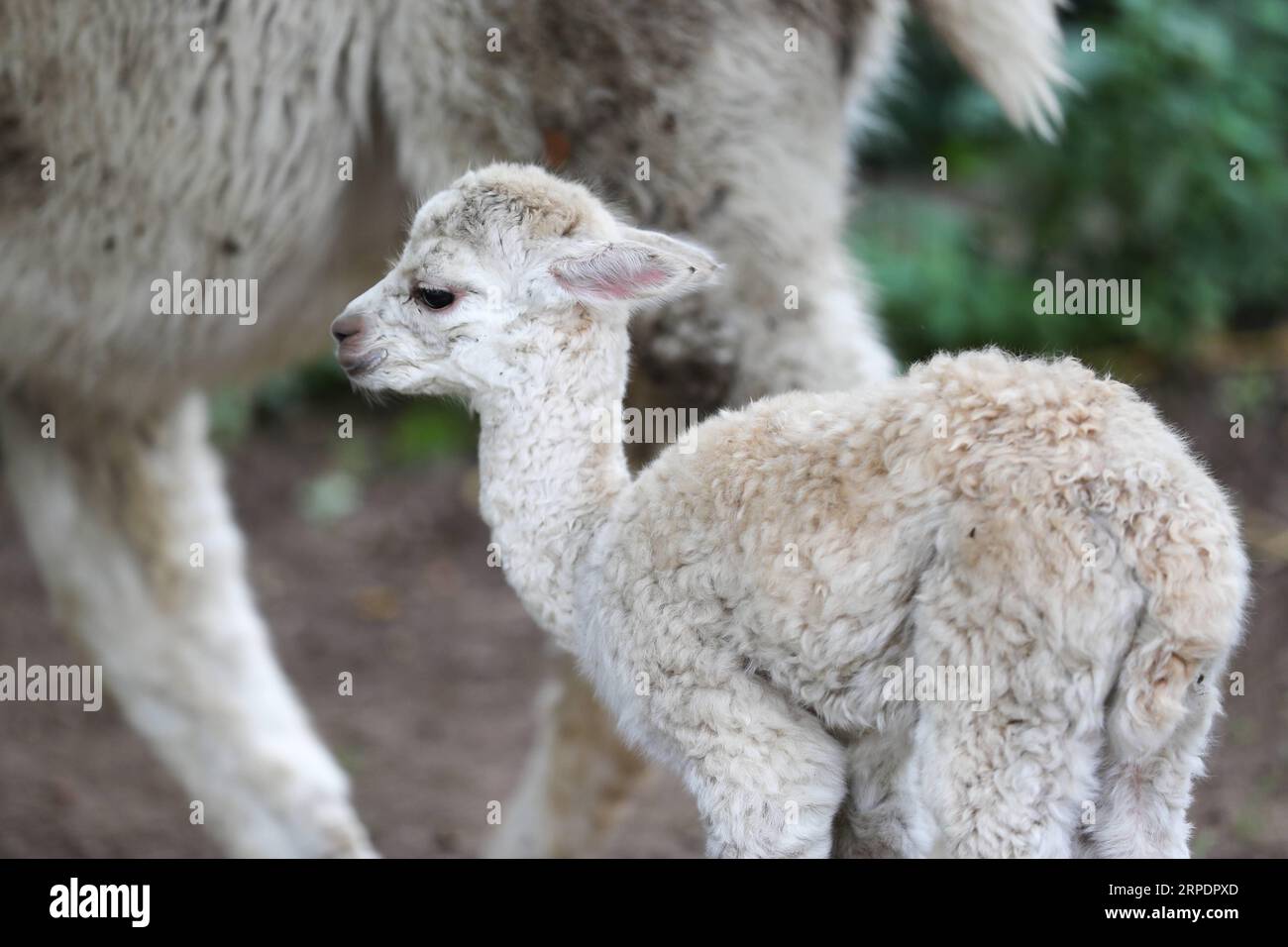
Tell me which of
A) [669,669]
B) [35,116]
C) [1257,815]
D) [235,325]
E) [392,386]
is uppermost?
[35,116]

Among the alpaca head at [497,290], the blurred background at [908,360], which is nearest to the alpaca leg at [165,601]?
the blurred background at [908,360]

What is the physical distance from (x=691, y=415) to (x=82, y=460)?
2335 millimetres

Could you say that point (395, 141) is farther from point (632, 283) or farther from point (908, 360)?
point (908, 360)

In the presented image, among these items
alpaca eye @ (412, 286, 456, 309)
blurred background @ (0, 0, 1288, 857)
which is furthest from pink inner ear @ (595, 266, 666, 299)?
blurred background @ (0, 0, 1288, 857)

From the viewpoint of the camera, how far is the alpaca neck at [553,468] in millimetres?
2832

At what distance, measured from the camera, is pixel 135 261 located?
158 inches

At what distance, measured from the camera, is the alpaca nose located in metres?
2.88

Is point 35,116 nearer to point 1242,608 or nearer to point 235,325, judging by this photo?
point 235,325

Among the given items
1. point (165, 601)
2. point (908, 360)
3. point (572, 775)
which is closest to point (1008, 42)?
point (572, 775)

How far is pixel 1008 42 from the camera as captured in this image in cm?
384

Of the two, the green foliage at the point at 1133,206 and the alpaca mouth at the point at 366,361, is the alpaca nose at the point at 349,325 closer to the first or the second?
the alpaca mouth at the point at 366,361

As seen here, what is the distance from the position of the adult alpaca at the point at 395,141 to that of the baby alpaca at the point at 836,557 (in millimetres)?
760

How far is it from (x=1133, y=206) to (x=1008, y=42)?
3.59 m
